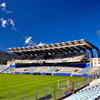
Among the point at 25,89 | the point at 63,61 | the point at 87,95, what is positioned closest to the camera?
the point at 87,95

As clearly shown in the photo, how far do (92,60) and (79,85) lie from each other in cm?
3371

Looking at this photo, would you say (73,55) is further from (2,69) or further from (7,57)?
(7,57)

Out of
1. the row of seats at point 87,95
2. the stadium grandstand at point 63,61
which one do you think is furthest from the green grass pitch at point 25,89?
the stadium grandstand at point 63,61

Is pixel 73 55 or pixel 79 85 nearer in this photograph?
pixel 79 85

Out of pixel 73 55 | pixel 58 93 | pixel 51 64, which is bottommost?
pixel 58 93

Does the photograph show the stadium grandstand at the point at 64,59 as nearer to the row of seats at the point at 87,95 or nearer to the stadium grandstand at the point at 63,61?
the stadium grandstand at the point at 63,61

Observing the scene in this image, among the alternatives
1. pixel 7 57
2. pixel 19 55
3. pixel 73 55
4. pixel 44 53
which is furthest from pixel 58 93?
pixel 7 57

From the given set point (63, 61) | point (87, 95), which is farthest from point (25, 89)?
point (63, 61)

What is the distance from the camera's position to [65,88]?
1703cm

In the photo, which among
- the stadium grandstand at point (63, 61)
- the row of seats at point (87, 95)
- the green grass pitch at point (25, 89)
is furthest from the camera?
the stadium grandstand at point (63, 61)

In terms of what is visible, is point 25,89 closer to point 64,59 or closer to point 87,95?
point 87,95

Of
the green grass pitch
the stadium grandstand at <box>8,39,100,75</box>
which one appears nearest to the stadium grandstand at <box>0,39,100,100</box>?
the stadium grandstand at <box>8,39,100,75</box>

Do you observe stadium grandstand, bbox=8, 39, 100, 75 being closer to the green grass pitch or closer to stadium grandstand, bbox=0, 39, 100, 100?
stadium grandstand, bbox=0, 39, 100, 100

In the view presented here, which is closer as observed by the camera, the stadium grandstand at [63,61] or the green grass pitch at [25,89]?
the green grass pitch at [25,89]
